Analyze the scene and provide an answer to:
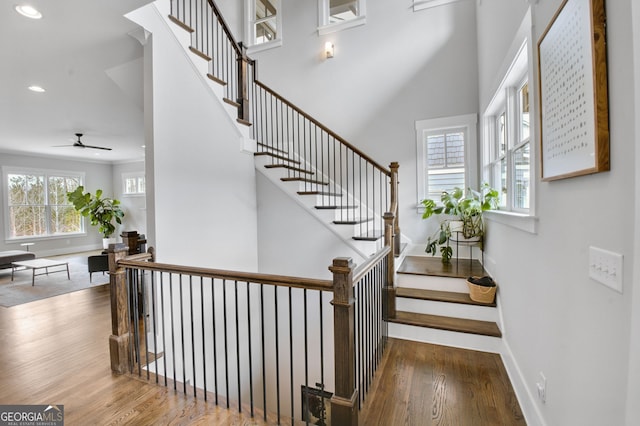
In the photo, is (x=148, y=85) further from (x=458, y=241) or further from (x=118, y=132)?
(x=118, y=132)

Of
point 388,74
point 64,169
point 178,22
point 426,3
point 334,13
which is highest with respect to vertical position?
point 334,13

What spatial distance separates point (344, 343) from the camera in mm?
1558

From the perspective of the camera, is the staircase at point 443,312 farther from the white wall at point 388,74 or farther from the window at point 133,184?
the window at point 133,184

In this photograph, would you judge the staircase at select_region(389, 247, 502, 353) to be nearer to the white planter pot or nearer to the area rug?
the area rug

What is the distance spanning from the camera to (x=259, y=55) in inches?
A: 212

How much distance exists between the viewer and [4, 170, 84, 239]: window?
738 cm

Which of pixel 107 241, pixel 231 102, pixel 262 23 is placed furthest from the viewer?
pixel 107 241

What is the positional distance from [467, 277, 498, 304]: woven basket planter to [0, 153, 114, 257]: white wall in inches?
403

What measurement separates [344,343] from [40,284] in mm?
6146

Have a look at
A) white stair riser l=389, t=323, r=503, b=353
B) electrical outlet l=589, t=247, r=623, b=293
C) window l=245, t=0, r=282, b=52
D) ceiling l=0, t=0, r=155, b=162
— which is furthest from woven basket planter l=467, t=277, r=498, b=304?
window l=245, t=0, r=282, b=52

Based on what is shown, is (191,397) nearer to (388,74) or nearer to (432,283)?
(432,283)

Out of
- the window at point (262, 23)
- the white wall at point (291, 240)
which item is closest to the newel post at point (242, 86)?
the white wall at point (291, 240)

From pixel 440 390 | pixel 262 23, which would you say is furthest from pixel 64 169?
pixel 440 390

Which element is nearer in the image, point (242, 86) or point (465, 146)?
point (242, 86)
